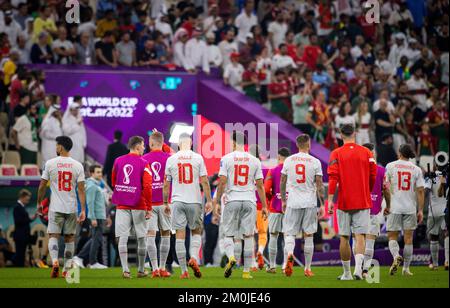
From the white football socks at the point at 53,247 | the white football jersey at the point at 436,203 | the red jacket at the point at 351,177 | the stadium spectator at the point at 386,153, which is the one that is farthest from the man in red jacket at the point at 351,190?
the stadium spectator at the point at 386,153

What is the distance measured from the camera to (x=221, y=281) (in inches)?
799

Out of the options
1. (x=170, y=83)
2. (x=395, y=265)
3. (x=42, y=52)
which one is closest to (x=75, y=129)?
(x=42, y=52)

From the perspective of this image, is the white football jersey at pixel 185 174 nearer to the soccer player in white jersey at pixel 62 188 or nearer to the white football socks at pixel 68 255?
the soccer player in white jersey at pixel 62 188

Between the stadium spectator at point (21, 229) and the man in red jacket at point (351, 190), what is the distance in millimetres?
9327

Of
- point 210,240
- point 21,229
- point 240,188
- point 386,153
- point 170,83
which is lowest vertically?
point 210,240

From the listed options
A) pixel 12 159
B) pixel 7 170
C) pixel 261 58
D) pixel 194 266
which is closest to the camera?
pixel 194 266

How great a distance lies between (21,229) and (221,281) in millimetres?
7935

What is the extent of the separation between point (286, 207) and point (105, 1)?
14404mm

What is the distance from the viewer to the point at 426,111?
34.8 meters

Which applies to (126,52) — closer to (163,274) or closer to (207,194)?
(163,274)

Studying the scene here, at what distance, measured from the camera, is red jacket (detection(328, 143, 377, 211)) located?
20.0 metres

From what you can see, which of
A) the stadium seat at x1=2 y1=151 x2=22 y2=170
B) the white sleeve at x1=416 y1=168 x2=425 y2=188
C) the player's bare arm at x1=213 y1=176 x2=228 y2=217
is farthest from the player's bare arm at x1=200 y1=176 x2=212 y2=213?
the stadium seat at x1=2 y1=151 x2=22 y2=170
